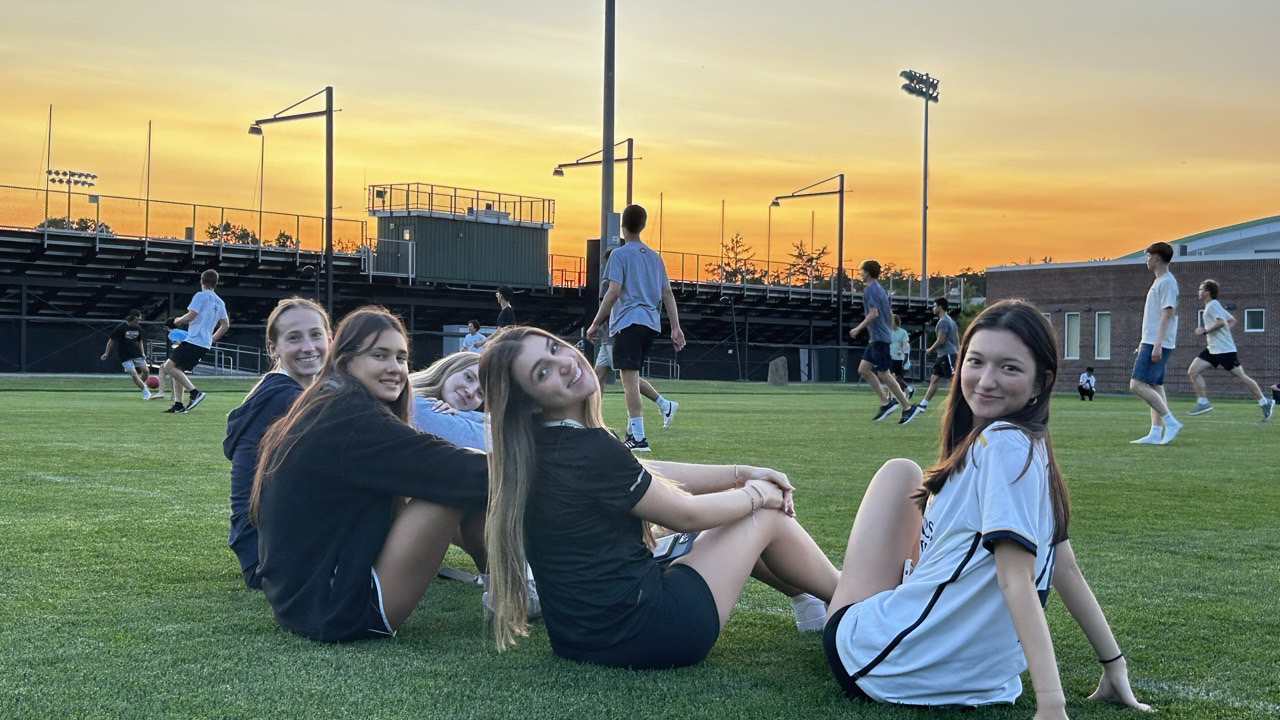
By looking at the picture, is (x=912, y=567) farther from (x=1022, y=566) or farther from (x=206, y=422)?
(x=206, y=422)

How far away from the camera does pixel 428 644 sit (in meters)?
4.20

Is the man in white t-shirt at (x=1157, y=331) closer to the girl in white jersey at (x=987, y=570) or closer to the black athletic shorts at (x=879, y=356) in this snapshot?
the black athletic shorts at (x=879, y=356)

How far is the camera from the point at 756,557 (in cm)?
399

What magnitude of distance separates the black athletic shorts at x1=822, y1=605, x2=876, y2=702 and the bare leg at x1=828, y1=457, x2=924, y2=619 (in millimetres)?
96

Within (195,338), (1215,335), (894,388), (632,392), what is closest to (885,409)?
(894,388)

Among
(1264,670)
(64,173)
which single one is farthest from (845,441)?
(64,173)

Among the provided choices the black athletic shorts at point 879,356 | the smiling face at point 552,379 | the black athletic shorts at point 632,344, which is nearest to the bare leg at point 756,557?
the smiling face at point 552,379

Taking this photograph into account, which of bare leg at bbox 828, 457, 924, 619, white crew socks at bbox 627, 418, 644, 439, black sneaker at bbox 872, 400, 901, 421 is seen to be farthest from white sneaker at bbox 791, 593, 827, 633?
black sneaker at bbox 872, 400, 901, 421

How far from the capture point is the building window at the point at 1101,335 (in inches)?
2142

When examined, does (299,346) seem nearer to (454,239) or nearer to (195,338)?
(195,338)

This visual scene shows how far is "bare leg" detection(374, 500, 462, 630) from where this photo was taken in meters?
4.03

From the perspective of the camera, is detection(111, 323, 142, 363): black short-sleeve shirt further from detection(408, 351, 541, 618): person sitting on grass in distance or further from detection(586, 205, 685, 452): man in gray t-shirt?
detection(408, 351, 541, 618): person sitting on grass in distance

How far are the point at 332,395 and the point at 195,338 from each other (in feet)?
49.2

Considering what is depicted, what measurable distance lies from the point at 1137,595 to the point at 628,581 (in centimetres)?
242
